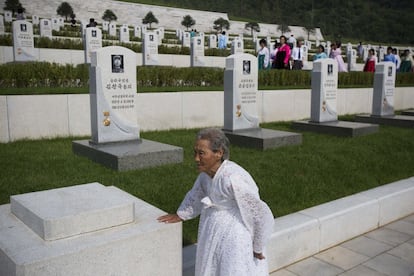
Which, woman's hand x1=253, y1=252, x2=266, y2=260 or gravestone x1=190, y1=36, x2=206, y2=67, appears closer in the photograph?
woman's hand x1=253, y1=252, x2=266, y2=260

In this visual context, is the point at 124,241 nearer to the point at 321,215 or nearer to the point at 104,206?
the point at 104,206

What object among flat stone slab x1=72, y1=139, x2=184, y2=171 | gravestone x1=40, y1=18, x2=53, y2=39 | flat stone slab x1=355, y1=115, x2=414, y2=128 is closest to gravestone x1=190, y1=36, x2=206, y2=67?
gravestone x1=40, y1=18, x2=53, y2=39

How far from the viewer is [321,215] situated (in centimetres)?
428

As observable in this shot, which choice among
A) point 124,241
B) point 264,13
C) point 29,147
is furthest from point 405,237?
point 264,13

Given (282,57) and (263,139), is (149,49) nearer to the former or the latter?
(282,57)

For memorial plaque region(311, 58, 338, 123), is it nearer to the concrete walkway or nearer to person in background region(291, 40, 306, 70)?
the concrete walkway

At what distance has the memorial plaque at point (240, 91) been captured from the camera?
27.2 feet

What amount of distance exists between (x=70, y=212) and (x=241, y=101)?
623 centimetres

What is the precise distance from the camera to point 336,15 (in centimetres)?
7594

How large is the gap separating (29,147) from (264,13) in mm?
74695

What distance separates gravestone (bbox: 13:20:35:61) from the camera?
1592 cm

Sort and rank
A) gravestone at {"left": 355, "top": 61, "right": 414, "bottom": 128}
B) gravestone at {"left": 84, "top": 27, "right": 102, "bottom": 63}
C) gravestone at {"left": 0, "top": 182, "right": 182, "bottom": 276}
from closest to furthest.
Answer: gravestone at {"left": 0, "top": 182, "right": 182, "bottom": 276}, gravestone at {"left": 355, "top": 61, "right": 414, "bottom": 128}, gravestone at {"left": 84, "top": 27, "right": 102, "bottom": 63}

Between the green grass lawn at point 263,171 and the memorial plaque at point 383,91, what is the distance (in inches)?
129

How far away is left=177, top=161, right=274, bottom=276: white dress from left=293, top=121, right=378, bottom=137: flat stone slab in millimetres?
6811
